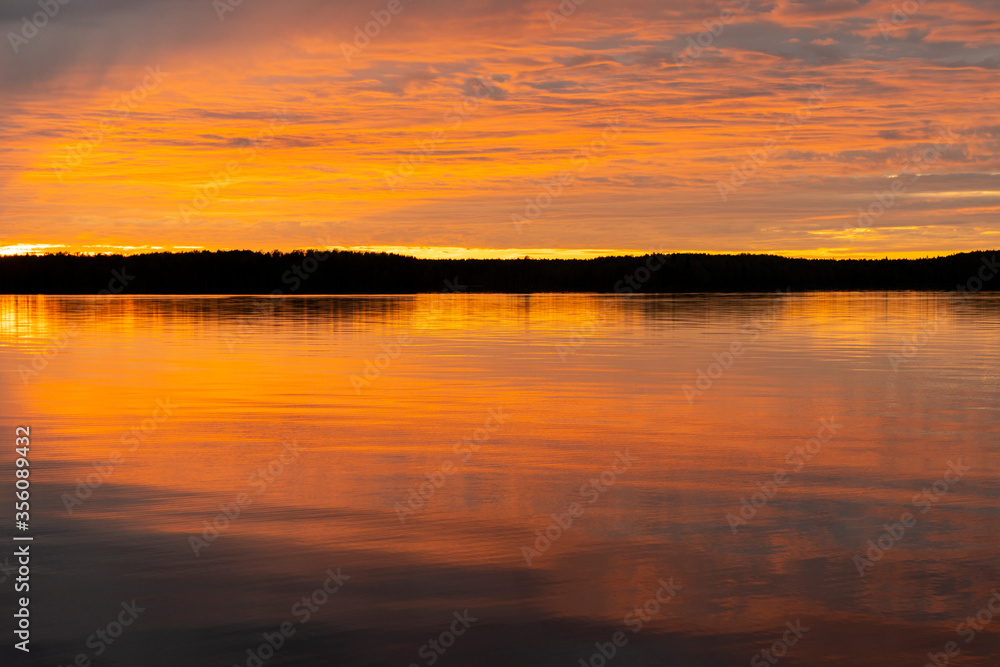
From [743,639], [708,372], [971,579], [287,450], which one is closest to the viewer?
[743,639]

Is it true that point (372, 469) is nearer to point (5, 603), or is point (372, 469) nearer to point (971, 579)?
point (5, 603)

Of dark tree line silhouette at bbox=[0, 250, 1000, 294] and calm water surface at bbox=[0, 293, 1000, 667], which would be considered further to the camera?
dark tree line silhouette at bbox=[0, 250, 1000, 294]

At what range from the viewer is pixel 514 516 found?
11195 millimetres

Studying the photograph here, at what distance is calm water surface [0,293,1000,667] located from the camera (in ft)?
25.6

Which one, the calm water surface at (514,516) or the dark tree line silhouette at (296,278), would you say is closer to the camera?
the calm water surface at (514,516)

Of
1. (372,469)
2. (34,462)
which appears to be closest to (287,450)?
(372,469)

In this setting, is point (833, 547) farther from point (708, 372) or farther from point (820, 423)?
point (708, 372)

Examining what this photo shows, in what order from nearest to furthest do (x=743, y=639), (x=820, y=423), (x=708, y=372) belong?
(x=743, y=639), (x=820, y=423), (x=708, y=372)

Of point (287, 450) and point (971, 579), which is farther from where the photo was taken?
point (287, 450)

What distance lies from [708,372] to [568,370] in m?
3.49

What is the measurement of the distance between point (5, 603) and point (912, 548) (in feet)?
25.9

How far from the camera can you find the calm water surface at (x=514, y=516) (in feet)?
25.6

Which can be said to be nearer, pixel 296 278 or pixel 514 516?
pixel 514 516

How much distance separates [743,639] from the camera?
25.2ft
